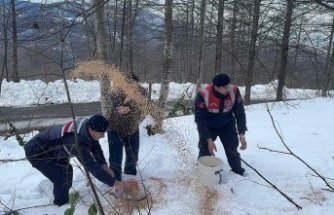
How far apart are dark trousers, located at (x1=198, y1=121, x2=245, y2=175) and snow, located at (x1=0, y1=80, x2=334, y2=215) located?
0.15m

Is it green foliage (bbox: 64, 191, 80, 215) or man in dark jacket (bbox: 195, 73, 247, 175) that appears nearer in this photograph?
green foliage (bbox: 64, 191, 80, 215)

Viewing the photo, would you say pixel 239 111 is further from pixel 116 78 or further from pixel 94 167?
pixel 94 167

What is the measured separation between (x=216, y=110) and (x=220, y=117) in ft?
0.45

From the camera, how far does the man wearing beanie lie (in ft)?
14.4

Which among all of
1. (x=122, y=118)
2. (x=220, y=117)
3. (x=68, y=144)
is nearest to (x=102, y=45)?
(x=122, y=118)

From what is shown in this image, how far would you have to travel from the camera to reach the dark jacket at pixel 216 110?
17.6ft

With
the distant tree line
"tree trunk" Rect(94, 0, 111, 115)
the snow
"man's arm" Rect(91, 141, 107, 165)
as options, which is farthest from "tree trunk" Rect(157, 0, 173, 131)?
"man's arm" Rect(91, 141, 107, 165)

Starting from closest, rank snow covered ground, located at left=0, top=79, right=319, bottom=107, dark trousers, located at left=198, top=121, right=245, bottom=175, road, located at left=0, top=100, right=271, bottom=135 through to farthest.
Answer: dark trousers, located at left=198, top=121, right=245, bottom=175 < road, located at left=0, top=100, right=271, bottom=135 < snow covered ground, located at left=0, top=79, right=319, bottom=107

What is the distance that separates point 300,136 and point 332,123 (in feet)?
4.60

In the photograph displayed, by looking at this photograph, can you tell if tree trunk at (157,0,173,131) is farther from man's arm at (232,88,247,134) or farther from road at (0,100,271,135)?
road at (0,100,271,135)

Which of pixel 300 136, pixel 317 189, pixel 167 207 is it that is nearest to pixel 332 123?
pixel 300 136

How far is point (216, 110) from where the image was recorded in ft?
17.7

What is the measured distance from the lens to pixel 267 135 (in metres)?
7.50

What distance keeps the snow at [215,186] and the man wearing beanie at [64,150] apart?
22 cm
